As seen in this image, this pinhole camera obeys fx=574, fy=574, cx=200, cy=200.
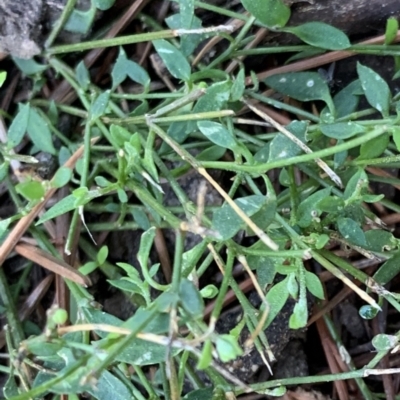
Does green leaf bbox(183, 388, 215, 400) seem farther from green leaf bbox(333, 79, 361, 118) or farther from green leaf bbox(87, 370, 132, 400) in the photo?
green leaf bbox(333, 79, 361, 118)

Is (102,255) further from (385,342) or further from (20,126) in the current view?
(385,342)

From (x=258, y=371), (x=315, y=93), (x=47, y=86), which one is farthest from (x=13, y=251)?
(x=315, y=93)

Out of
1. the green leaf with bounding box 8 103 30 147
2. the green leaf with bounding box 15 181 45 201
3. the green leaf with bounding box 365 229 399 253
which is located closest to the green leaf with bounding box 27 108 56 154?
the green leaf with bounding box 8 103 30 147

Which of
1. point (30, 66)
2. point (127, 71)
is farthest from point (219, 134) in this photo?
point (30, 66)

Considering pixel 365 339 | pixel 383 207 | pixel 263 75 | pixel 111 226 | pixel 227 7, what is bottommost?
pixel 365 339

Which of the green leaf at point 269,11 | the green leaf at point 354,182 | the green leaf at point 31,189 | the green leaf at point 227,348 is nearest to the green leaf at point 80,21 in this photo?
the green leaf at point 269,11

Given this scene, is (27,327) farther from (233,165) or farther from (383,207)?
(383,207)
